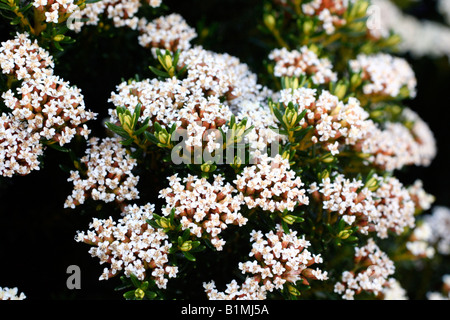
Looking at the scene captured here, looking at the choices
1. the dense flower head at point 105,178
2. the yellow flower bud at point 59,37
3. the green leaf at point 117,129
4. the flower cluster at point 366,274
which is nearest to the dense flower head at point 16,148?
the dense flower head at point 105,178

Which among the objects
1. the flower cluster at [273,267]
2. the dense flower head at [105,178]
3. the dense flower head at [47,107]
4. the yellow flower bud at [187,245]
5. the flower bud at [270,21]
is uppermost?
the flower bud at [270,21]

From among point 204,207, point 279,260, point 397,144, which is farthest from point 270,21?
point 279,260

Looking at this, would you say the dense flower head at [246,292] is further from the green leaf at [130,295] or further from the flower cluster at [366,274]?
the flower cluster at [366,274]

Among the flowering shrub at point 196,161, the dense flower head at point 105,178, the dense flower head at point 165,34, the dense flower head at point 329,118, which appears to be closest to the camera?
the flowering shrub at point 196,161

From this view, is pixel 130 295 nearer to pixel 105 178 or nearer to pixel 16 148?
pixel 105 178

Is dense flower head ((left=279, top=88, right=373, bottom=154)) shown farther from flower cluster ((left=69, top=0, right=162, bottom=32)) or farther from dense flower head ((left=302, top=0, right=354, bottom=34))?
flower cluster ((left=69, top=0, right=162, bottom=32))

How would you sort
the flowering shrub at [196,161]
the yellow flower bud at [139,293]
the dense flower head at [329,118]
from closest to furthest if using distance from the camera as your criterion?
the yellow flower bud at [139,293] < the flowering shrub at [196,161] < the dense flower head at [329,118]

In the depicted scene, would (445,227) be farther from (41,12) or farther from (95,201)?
(41,12)

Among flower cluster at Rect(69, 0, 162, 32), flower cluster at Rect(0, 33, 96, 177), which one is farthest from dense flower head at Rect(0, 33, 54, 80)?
flower cluster at Rect(69, 0, 162, 32)
